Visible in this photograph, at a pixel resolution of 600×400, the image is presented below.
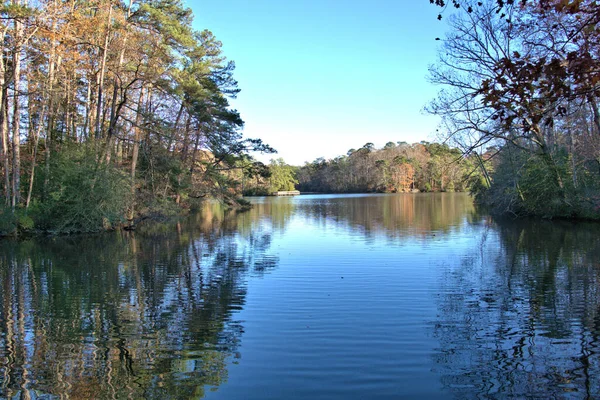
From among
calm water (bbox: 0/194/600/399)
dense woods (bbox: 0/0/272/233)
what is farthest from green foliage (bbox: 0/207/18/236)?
calm water (bbox: 0/194/600/399)

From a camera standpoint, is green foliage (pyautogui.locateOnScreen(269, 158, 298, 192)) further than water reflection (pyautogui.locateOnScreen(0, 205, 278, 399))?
Yes

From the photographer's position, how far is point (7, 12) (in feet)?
42.5

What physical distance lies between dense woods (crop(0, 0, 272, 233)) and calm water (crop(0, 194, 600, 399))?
5.08 metres

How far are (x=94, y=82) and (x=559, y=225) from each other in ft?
78.5

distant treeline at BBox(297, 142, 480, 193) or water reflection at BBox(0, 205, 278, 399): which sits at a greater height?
distant treeline at BBox(297, 142, 480, 193)

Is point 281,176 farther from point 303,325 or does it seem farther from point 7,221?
point 303,325

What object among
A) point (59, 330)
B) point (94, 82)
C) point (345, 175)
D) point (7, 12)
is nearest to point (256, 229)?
point (94, 82)

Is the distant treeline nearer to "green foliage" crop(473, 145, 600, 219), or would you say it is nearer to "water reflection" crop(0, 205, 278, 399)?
"green foliage" crop(473, 145, 600, 219)

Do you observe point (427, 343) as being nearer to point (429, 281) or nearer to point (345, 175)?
point (429, 281)

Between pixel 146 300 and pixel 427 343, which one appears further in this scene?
pixel 146 300

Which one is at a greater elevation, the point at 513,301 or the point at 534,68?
the point at 534,68

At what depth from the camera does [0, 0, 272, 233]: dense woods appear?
16.1 m

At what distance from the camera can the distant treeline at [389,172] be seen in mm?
85312

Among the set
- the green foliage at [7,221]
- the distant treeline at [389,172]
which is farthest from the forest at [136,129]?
the distant treeline at [389,172]
